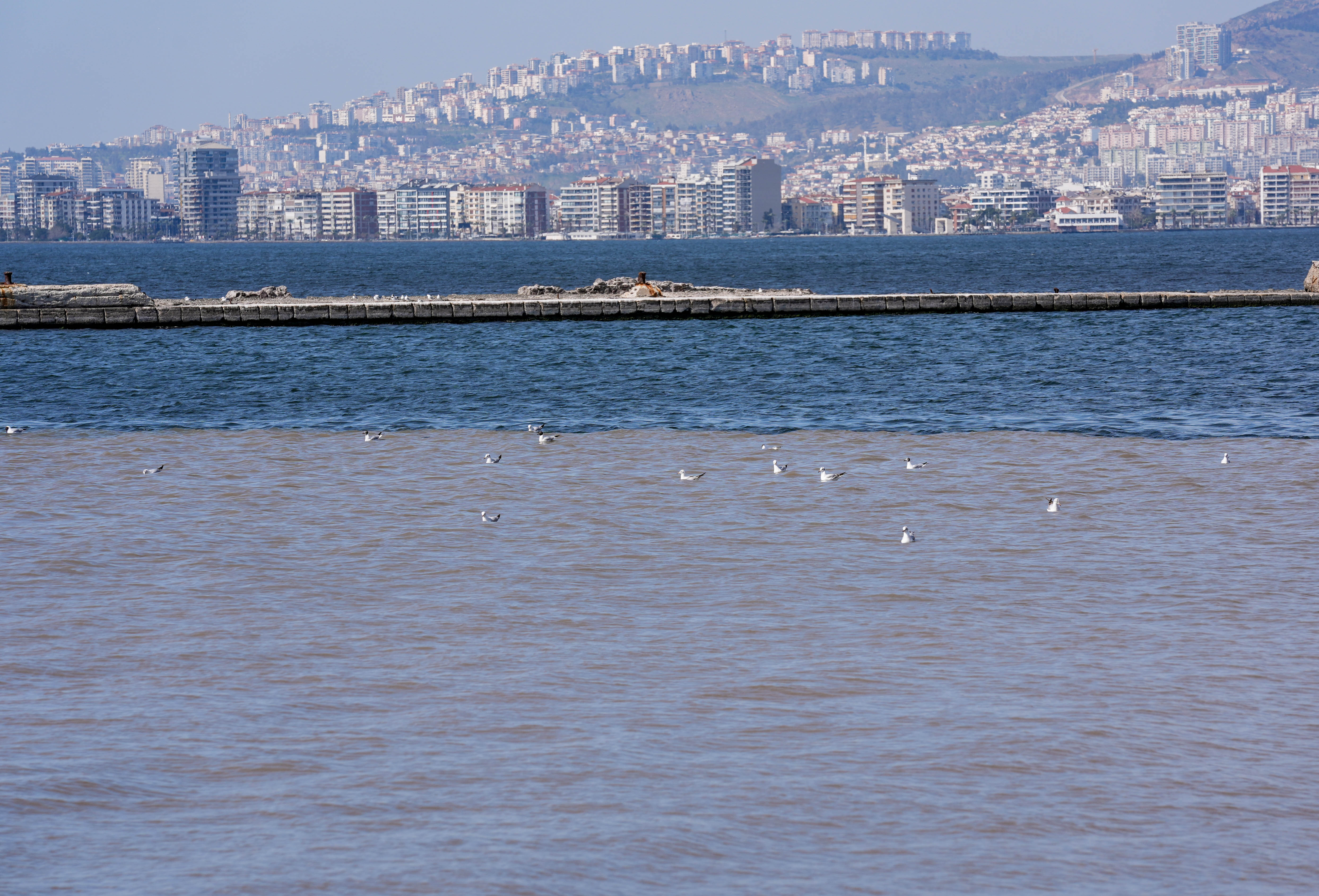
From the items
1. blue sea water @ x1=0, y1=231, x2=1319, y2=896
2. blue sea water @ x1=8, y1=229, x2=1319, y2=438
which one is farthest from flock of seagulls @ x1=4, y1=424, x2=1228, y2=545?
blue sea water @ x1=8, y1=229, x2=1319, y2=438

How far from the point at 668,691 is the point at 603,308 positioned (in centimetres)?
3158

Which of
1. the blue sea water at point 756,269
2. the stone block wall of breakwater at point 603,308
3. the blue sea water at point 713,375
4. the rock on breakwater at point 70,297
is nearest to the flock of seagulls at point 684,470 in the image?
the blue sea water at point 713,375

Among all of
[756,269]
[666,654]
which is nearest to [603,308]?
[666,654]

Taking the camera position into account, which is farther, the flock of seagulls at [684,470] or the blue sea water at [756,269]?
the blue sea water at [756,269]

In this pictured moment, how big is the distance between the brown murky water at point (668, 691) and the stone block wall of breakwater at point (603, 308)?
24.3 meters

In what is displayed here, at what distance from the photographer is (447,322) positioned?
38875mm

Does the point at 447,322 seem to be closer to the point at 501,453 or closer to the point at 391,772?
the point at 501,453

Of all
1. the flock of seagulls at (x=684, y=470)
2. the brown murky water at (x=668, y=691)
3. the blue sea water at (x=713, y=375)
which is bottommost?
the brown murky water at (x=668, y=691)

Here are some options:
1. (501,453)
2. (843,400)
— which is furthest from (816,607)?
(843,400)

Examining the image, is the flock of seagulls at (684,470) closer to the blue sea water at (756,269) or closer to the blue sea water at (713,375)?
the blue sea water at (713,375)

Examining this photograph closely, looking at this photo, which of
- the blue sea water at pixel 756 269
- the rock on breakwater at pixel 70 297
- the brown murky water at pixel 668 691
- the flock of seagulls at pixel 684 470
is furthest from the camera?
the blue sea water at pixel 756 269

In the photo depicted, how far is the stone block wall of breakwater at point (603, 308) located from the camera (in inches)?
1528

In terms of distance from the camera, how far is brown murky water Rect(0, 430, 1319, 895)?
606 centimetres

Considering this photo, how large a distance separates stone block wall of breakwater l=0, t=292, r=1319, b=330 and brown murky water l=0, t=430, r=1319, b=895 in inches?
957
